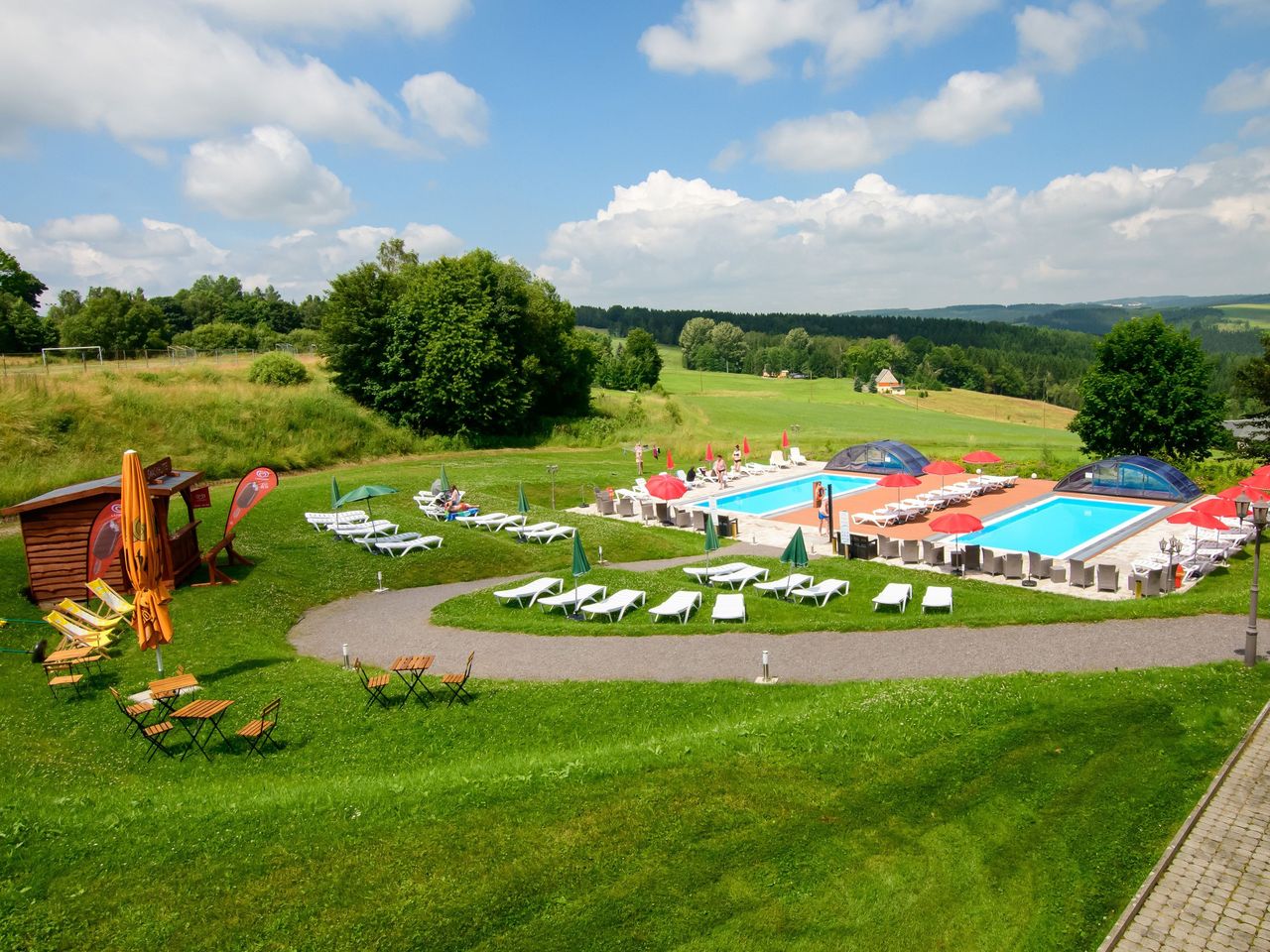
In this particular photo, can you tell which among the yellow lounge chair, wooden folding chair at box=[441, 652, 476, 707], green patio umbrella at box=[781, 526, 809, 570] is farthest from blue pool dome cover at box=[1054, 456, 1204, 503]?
the yellow lounge chair

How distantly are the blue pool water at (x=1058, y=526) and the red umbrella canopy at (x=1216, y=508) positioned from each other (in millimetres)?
3380

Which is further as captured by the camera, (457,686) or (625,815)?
(457,686)

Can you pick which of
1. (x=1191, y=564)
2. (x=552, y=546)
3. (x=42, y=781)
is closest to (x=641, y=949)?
(x=42, y=781)

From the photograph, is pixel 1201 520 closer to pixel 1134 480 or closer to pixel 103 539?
pixel 1134 480

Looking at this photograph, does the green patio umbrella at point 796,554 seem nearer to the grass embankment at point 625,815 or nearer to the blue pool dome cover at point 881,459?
the grass embankment at point 625,815

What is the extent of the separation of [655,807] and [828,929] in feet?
6.56

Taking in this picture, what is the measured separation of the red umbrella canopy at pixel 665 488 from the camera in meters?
23.0

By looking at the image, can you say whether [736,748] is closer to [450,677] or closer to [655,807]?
[655,807]

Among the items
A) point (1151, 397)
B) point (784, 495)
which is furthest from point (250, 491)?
point (1151, 397)

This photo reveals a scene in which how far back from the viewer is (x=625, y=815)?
776 centimetres

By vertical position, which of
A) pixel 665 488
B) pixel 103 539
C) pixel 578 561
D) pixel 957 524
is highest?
pixel 103 539

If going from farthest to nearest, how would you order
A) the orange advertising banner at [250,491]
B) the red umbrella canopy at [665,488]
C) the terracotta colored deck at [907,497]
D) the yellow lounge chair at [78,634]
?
the terracotta colored deck at [907,497] < the red umbrella canopy at [665,488] < the orange advertising banner at [250,491] < the yellow lounge chair at [78,634]

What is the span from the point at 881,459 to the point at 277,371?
32.1 meters

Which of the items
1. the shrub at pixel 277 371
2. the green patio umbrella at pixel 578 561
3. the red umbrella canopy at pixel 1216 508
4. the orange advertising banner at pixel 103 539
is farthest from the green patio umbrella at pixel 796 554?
the shrub at pixel 277 371
